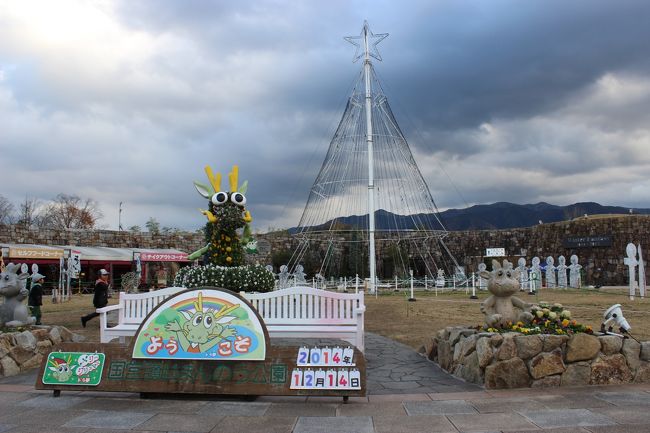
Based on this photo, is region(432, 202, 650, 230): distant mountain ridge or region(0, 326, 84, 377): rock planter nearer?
region(0, 326, 84, 377): rock planter

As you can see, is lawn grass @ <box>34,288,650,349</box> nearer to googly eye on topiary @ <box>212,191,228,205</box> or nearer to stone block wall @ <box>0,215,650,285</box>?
googly eye on topiary @ <box>212,191,228,205</box>

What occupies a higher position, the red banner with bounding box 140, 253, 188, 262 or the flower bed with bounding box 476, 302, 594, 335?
the red banner with bounding box 140, 253, 188, 262

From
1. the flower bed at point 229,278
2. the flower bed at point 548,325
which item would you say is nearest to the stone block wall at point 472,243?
the flower bed at point 229,278

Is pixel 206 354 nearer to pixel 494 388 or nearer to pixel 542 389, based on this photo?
pixel 494 388

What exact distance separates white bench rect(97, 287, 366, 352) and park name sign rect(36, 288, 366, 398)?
155cm

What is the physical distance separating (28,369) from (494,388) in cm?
594

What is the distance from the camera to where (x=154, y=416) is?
4469mm

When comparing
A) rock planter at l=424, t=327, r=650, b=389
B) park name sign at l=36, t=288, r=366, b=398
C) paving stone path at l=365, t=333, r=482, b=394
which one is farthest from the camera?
paving stone path at l=365, t=333, r=482, b=394

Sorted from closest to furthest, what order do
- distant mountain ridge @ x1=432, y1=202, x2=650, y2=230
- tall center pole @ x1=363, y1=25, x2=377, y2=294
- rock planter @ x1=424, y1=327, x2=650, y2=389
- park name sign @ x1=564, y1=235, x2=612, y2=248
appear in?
rock planter @ x1=424, y1=327, x2=650, y2=389 < tall center pole @ x1=363, y1=25, x2=377, y2=294 < park name sign @ x1=564, y1=235, x2=612, y2=248 < distant mountain ridge @ x1=432, y1=202, x2=650, y2=230

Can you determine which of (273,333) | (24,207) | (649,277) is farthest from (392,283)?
(24,207)

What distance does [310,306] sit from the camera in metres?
6.80

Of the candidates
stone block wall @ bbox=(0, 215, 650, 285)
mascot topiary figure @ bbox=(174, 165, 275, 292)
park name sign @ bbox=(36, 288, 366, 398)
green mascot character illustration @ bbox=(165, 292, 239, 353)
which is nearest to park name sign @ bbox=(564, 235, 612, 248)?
stone block wall @ bbox=(0, 215, 650, 285)

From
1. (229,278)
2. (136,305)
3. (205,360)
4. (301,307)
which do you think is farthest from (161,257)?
(205,360)

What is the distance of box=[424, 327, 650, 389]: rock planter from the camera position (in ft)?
17.6
